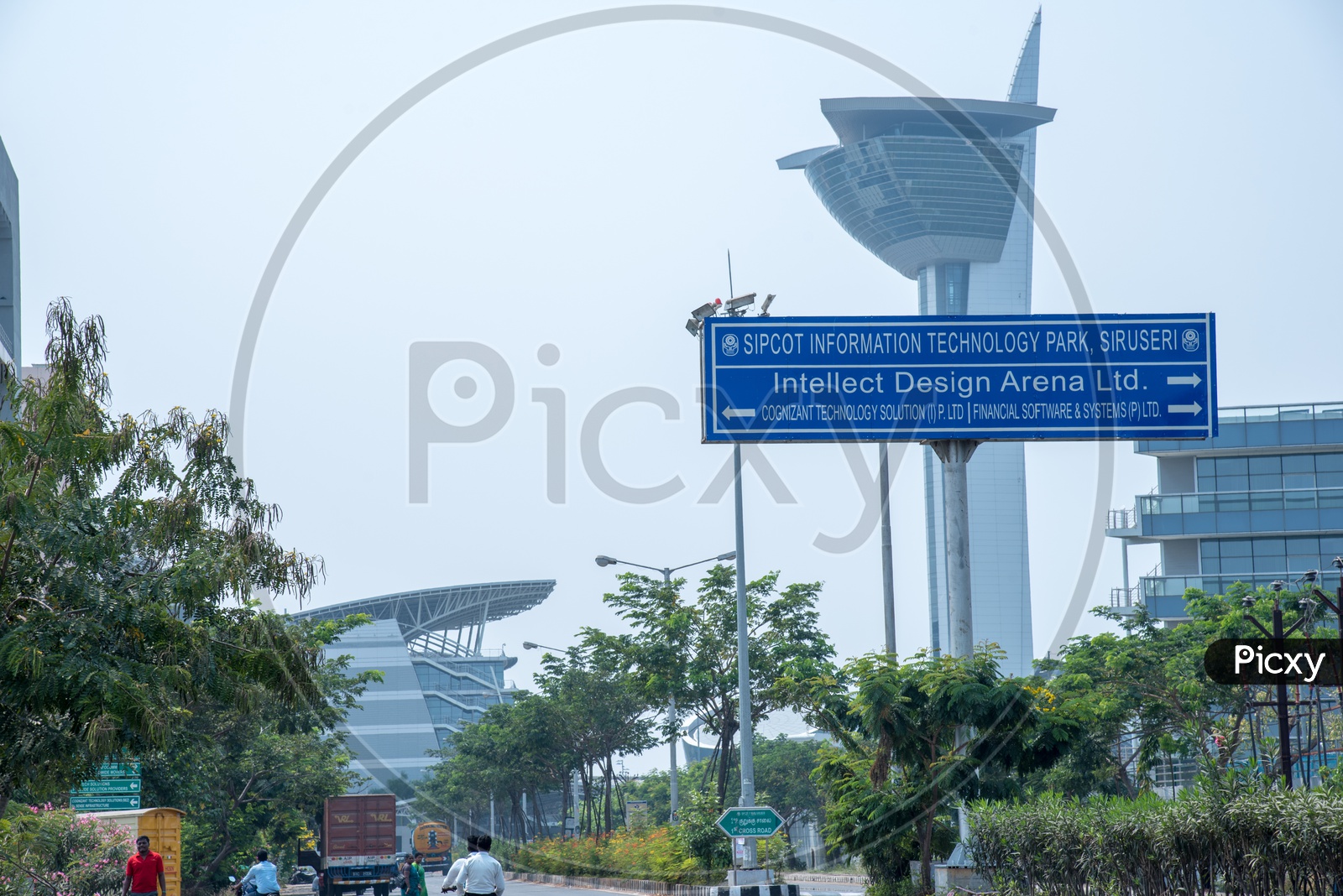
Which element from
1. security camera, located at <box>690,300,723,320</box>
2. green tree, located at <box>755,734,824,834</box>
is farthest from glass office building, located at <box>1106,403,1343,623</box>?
security camera, located at <box>690,300,723,320</box>

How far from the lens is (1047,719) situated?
22.0 m

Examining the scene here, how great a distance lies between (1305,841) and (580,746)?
159ft

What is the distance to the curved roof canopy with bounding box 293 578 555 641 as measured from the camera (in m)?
124

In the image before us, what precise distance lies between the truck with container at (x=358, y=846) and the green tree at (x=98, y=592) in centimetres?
2503

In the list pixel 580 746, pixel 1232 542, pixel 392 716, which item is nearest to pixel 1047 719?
pixel 580 746

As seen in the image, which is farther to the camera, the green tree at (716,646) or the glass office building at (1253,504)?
the glass office building at (1253,504)

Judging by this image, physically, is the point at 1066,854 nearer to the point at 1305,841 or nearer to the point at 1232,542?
the point at 1305,841

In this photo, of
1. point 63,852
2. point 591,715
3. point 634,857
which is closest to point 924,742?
point 63,852

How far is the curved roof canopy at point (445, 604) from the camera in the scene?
12412cm

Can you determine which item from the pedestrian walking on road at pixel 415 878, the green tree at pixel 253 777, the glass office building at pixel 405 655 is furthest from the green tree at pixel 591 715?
the glass office building at pixel 405 655

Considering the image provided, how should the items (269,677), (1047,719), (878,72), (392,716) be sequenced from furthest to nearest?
(392,716) → (878,72) → (1047,719) → (269,677)

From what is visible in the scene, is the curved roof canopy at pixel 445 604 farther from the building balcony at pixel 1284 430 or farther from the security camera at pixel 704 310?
the security camera at pixel 704 310

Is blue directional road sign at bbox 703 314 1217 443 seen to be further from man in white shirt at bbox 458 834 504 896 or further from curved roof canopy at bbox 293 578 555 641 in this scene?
curved roof canopy at bbox 293 578 555 641

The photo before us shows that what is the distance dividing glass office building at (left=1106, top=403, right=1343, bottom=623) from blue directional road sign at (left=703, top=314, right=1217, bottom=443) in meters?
58.2
